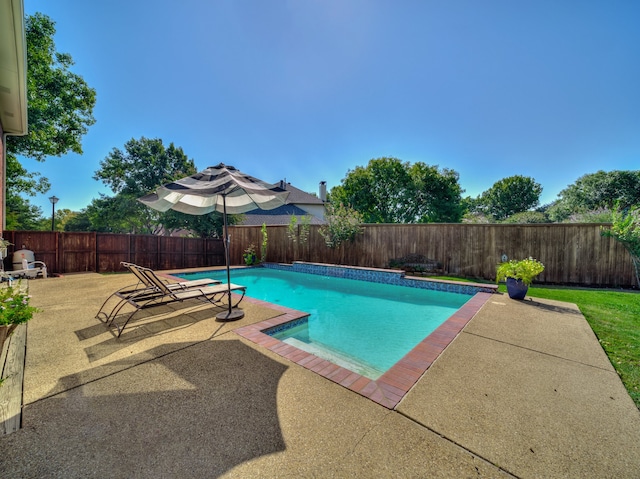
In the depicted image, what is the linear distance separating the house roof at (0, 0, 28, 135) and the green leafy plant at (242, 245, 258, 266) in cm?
859

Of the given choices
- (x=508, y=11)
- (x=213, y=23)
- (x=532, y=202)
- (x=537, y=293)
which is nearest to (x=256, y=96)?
(x=213, y=23)

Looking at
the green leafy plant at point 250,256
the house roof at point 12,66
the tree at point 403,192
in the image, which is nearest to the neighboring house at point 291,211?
the tree at point 403,192

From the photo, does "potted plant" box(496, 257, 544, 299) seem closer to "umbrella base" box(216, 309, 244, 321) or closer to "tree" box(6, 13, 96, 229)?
"umbrella base" box(216, 309, 244, 321)

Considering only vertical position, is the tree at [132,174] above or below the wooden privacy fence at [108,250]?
above

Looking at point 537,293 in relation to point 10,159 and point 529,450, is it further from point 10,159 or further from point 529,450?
point 10,159

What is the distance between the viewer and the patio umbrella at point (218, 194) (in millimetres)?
3889

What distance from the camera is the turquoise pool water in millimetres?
4121

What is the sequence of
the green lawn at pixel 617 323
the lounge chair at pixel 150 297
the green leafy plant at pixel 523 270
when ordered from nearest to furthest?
the green lawn at pixel 617 323, the lounge chair at pixel 150 297, the green leafy plant at pixel 523 270

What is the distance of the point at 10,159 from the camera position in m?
11.6

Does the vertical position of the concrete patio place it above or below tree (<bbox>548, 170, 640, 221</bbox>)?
below

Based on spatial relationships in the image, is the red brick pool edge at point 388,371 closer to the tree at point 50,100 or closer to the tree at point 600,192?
the tree at point 50,100

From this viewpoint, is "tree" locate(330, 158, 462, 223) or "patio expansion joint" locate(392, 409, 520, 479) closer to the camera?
"patio expansion joint" locate(392, 409, 520, 479)

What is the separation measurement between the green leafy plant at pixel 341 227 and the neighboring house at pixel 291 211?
10587 millimetres

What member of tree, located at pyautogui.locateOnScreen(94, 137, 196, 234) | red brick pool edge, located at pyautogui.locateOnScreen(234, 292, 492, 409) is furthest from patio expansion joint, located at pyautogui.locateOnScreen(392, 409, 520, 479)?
tree, located at pyautogui.locateOnScreen(94, 137, 196, 234)
